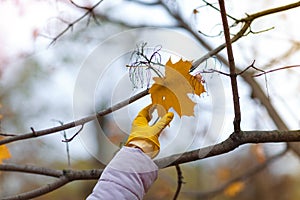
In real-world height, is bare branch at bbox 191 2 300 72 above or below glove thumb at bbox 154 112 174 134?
above

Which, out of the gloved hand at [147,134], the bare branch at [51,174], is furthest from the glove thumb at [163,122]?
the bare branch at [51,174]

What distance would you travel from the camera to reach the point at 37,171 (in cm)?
72

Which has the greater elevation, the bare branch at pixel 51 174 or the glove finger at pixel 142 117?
the glove finger at pixel 142 117

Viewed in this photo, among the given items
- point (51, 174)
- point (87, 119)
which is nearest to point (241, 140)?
point (87, 119)

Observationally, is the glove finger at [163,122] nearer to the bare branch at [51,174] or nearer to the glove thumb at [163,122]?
the glove thumb at [163,122]

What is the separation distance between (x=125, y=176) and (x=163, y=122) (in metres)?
0.06

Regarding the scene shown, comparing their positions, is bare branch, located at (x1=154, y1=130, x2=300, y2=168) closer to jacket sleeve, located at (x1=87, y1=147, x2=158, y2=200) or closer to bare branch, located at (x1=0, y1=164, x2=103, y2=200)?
jacket sleeve, located at (x1=87, y1=147, x2=158, y2=200)

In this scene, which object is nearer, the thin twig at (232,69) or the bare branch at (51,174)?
the thin twig at (232,69)

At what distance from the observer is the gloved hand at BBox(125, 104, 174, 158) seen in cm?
50

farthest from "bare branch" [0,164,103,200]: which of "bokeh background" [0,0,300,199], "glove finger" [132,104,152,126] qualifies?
"glove finger" [132,104,152,126]

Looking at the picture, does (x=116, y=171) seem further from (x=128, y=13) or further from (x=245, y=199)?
(x=245, y=199)

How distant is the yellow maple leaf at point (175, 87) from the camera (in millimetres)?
519

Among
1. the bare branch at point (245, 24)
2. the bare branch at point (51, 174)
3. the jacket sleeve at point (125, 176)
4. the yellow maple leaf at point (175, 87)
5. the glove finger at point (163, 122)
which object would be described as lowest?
the bare branch at point (51, 174)

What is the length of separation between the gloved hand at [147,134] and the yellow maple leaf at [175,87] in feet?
0.07
